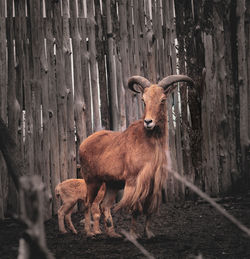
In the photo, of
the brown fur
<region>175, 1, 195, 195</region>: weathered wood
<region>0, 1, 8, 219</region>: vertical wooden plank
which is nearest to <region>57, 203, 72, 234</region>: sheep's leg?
the brown fur

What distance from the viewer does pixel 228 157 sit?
6746 mm

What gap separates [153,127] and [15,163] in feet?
5.28

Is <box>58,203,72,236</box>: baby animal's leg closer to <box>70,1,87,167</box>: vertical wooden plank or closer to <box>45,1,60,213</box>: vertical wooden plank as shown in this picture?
<box>45,1,60,213</box>: vertical wooden plank

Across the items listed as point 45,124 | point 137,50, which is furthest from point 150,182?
point 137,50

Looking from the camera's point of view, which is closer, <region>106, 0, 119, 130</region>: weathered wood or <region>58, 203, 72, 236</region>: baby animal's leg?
<region>58, 203, 72, 236</region>: baby animal's leg

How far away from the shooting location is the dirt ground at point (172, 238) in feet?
13.5

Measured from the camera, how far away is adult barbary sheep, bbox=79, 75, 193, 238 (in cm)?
458

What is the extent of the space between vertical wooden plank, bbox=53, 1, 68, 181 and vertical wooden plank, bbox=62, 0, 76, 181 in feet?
0.15

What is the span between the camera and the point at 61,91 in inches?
238

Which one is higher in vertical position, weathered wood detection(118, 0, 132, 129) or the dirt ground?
weathered wood detection(118, 0, 132, 129)

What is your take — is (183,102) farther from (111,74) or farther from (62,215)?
(62,215)

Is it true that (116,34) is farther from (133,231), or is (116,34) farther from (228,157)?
(133,231)

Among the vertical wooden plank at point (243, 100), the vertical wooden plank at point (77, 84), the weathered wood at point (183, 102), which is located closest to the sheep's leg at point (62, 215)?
the vertical wooden plank at point (77, 84)

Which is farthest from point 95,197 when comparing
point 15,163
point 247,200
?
point 247,200
